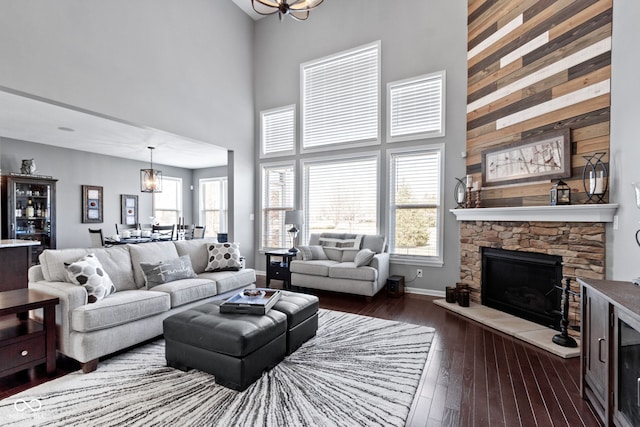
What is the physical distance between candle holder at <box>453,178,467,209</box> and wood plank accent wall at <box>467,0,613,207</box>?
19 cm

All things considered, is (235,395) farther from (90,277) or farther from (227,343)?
(90,277)

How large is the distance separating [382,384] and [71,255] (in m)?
3.05

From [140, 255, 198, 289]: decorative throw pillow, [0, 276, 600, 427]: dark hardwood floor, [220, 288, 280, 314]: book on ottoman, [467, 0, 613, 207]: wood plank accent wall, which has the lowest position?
[0, 276, 600, 427]: dark hardwood floor

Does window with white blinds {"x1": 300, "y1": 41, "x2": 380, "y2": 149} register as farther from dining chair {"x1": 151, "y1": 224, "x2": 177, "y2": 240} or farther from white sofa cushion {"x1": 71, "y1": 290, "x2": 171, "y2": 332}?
white sofa cushion {"x1": 71, "y1": 290, "x2": 171, "y2": 332}

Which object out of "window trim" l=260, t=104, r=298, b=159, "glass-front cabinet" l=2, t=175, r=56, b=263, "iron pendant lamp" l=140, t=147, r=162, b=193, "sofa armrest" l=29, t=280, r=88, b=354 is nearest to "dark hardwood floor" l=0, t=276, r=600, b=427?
"sofa armrest" l=29, t=280, r=88, b=354

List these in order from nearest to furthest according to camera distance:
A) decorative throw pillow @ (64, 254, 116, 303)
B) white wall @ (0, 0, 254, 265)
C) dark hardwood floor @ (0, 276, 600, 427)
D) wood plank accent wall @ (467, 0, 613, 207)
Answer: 1. dark hardwood floor @ (0, 276, 600, 427)
2. decorative throw pillow @ (64, 254, 116, 303)
3. wood plank accent wall @ (467, 0, 613, 207)
4. white wall @ (0, 0, 254, 265)

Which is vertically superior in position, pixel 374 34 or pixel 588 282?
pixel 374 34

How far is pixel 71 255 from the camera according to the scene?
9.52 ft

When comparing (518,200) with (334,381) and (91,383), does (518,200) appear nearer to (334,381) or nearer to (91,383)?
(334,381)

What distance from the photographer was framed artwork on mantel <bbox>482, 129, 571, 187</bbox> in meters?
3.23

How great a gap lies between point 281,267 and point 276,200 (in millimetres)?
1629

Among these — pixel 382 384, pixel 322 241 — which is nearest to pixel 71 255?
pixel 382 384

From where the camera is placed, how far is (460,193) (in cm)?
440

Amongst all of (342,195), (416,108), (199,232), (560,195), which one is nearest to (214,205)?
(199,232)
